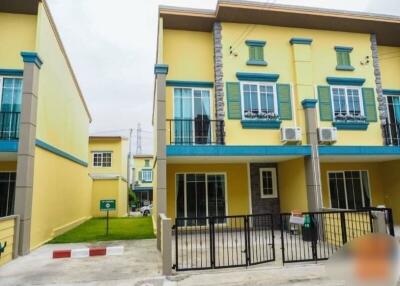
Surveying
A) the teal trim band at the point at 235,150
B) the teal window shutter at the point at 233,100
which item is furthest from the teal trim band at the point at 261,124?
the teal trim band at the point at 235,150

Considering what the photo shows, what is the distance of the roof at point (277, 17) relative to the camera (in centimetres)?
1106

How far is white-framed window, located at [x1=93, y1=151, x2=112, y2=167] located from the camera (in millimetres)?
23422

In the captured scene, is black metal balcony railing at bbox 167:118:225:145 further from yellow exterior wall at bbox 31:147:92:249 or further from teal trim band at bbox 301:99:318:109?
yellow exterior wall at bbox 31:147:92:249

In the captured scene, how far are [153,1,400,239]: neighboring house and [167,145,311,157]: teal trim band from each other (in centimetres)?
10

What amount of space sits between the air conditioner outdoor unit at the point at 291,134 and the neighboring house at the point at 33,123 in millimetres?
8020

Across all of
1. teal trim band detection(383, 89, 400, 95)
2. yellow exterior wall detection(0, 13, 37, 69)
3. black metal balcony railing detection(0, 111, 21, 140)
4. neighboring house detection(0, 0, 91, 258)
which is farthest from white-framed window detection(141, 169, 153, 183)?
teal trim band detection(383, 89, 400, 95)

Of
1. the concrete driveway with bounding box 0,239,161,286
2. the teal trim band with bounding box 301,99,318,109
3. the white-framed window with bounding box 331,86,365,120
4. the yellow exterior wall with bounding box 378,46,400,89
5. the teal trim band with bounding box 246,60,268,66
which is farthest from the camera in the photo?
the yellow exterior wall with bounding box 378,46,400,89

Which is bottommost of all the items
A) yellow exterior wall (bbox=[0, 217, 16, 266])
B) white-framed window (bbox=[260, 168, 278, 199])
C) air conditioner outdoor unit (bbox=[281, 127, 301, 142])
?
yellow exterior wall (bbox=[0, 217, 16, 266])

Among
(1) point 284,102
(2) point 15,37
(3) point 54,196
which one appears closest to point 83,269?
(3) point 54,196

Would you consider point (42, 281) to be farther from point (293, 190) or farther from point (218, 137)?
point (293, 190)

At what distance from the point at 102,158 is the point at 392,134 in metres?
19.3

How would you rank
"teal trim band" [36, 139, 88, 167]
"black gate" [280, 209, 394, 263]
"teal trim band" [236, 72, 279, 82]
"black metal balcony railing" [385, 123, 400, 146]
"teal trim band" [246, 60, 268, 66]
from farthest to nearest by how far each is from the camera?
1. "black metal balcony railing" [385, 123, 400, 146]
2. "teal trim band" [246, 60, 268, 66]
3. "teal trim band" [236, 72, 279, 82]
4. "teal trim band" [36, 139, 88, 167]
5. "black gate" [280, 209, 394, 263]

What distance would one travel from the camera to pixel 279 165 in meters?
12.4

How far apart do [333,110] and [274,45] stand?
348cm
